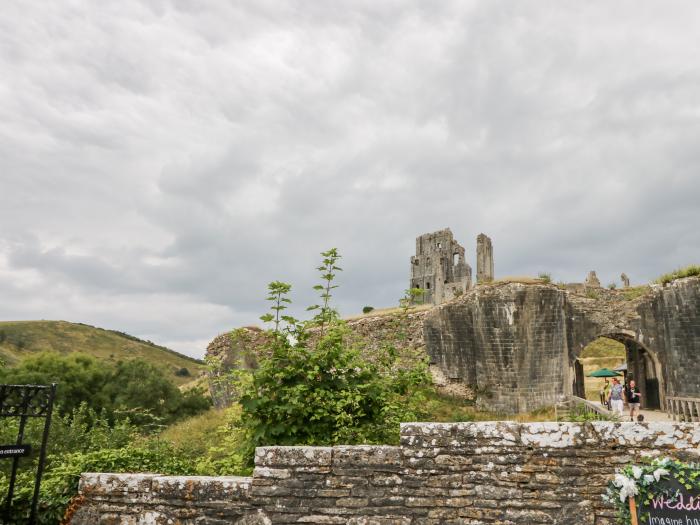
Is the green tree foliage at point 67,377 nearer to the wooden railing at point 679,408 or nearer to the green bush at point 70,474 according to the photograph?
the green bush at point 70,474

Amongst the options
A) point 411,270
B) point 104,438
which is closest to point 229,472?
point 104,438

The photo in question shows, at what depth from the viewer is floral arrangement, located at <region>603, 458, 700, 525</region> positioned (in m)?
4.01

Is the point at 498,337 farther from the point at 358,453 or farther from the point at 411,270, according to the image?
the point at 411,270

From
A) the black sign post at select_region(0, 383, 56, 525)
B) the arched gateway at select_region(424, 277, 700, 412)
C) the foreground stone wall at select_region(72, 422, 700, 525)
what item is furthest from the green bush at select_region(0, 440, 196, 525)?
the arched gateway at select_region(424, 277, 700, 412)

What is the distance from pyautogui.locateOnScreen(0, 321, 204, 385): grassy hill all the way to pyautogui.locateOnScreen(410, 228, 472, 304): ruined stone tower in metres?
47.6

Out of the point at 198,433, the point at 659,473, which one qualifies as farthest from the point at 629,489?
the point at 198,433

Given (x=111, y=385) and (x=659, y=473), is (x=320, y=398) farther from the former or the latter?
(x=111, y=385)

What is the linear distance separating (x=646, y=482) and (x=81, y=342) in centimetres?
11595

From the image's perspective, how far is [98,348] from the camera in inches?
4008

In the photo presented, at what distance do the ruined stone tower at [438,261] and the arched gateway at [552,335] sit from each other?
162ft

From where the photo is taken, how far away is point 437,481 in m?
4.61

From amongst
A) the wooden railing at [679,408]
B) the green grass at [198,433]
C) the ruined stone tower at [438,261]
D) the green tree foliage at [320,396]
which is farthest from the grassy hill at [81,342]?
the green tree foliage at [320,396]

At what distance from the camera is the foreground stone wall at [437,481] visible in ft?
14.2

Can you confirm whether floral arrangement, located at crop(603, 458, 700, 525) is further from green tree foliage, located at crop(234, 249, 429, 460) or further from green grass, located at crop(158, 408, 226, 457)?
green grass, located at crop(158, 408, 226, 457)
